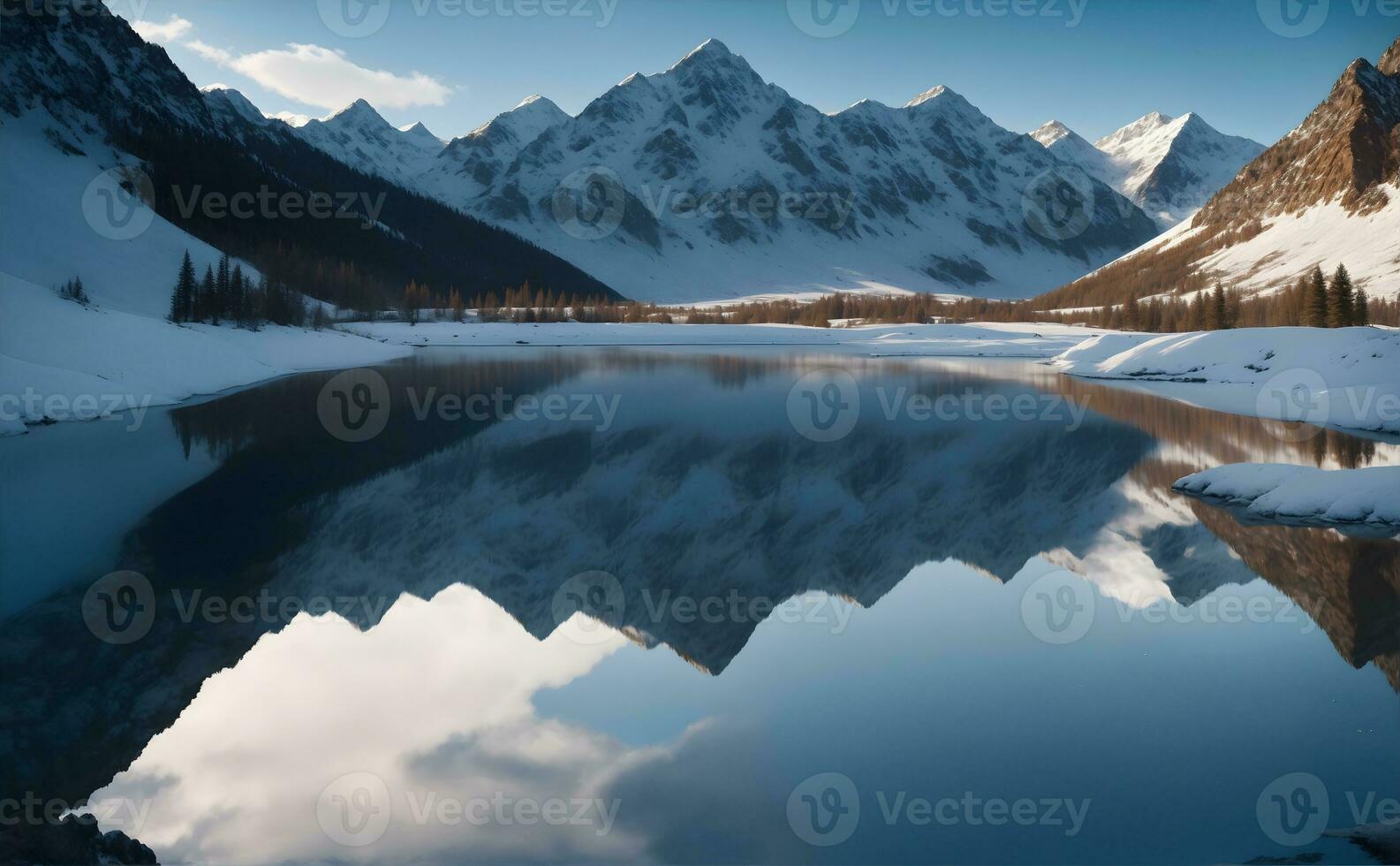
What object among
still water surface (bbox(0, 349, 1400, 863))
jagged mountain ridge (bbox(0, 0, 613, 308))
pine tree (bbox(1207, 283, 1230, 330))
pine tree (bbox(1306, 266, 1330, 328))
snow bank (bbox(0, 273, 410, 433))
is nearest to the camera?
still water surface (bbox(0, 349, 1400, 863))

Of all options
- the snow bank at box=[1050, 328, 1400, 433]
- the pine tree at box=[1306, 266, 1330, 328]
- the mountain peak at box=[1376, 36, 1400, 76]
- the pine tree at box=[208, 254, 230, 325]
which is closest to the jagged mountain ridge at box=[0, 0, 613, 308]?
the pine tree at box=[208, 254, 230, 325]

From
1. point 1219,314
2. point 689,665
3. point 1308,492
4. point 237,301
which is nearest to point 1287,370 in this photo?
point 1308,492

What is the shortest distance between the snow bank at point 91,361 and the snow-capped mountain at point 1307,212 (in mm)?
130931

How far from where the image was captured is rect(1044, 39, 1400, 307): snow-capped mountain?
429 ft

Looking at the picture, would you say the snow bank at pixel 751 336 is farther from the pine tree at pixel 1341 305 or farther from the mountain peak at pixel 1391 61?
the mountain peak at pixel 1391 61

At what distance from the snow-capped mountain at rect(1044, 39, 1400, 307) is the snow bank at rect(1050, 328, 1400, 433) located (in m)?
90.9

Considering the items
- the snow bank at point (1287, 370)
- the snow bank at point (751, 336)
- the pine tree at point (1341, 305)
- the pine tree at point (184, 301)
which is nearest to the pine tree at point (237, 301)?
the pine tree at point (184, 301)

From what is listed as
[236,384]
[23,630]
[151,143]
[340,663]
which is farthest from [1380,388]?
[151,143]

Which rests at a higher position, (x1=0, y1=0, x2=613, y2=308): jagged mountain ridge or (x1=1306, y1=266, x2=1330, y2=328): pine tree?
(x1=0, y1=0, x2=613, y2=308): jagged mountain ridge

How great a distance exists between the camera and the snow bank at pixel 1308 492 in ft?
46.9

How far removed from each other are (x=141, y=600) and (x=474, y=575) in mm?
3798

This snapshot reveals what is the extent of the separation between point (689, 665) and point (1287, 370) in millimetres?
36513

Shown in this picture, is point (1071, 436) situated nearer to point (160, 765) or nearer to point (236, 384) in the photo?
point (160, 765)

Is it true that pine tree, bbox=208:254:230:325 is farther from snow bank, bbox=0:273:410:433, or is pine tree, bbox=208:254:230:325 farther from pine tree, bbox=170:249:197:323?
snow bank, bbox=0:273:410:433
